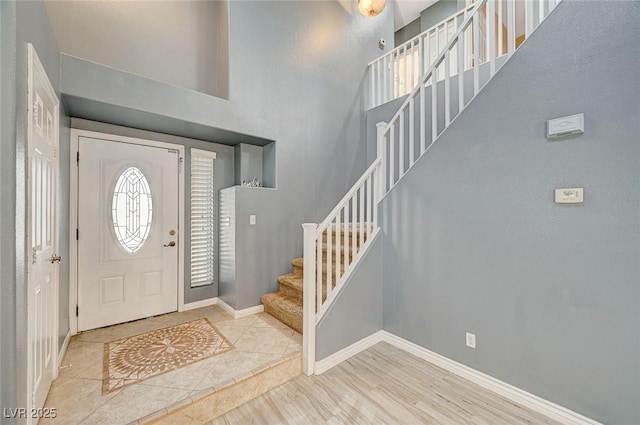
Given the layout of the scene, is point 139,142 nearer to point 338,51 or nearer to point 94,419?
point 94,419

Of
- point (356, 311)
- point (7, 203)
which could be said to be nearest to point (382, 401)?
point (356, 311)

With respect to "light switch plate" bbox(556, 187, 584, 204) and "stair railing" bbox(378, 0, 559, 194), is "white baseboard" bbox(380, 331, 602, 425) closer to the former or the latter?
"light switch plate" bbox(556, 187, 584, 204)

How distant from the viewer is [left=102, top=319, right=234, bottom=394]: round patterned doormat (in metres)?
2.09

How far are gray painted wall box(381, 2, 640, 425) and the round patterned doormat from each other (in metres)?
2.09

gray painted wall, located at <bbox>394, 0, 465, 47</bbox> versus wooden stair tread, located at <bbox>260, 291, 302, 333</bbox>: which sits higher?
gray painted wall, located at <bbox>394, 0, 465, 47</bbox>

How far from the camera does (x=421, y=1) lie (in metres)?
5.76

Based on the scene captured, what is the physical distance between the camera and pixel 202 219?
11.6ft

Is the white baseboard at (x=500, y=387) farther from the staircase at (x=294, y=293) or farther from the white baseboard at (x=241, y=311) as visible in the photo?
the white baseboard at (x=241, y=311)

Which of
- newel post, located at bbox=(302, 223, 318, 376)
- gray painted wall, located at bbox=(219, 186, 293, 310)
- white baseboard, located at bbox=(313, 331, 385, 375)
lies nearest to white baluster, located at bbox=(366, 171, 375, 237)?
newel post, located at bbox=(302, 223, 318, 376)

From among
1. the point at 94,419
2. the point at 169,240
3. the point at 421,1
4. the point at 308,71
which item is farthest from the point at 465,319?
the point at 421,1

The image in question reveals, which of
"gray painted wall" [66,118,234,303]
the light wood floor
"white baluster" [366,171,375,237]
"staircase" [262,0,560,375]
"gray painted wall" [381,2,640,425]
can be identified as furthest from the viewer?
"gray painted wall" [66,118,234,303]

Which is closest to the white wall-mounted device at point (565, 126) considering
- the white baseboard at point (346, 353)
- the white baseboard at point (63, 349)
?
the white baseboard at point (346, 353)

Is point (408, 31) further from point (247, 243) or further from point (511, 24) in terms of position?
point (247, 243)

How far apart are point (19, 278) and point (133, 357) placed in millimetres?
1383
